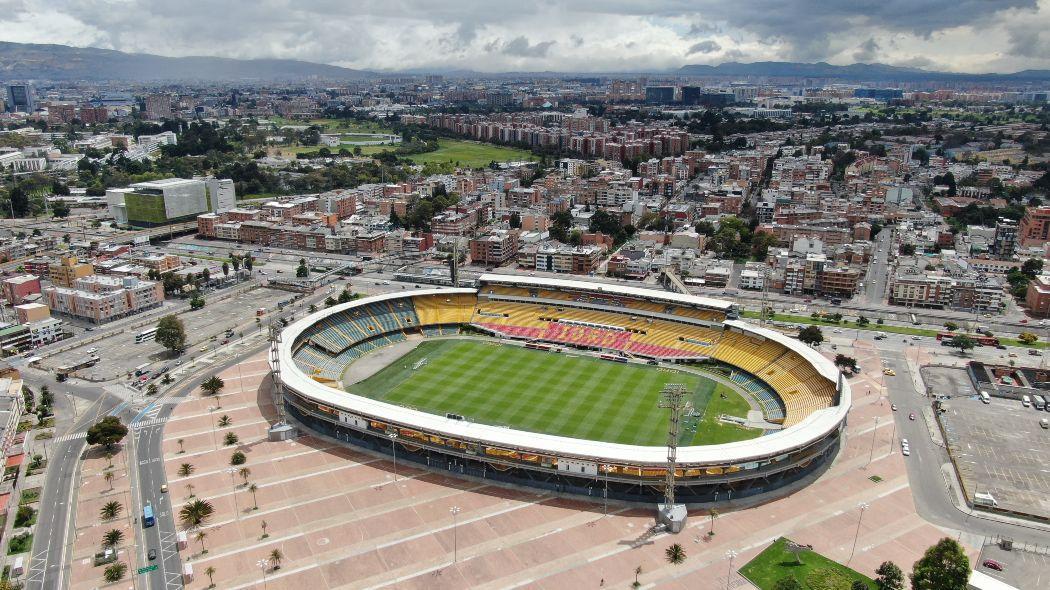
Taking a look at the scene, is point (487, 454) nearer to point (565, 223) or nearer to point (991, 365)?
point (991, 365)

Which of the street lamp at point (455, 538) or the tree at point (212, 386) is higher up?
the tree at point (212, 386)

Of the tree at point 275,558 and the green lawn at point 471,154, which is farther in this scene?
the green lawn at point 471,154

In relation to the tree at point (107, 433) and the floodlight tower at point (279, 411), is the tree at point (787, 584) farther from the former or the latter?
the tree at point (107, 433)

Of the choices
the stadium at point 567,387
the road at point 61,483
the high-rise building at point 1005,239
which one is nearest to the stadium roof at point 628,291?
the stadium at point 567,387

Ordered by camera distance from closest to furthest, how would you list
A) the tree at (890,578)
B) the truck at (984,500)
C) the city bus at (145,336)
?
the tree at (890,578), the truck at (984,500), the city bus at (145,336)

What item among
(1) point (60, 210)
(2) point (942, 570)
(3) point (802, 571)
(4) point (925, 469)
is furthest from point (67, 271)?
(2) point (942, 570)

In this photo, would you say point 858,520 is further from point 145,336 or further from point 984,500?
point 145,336

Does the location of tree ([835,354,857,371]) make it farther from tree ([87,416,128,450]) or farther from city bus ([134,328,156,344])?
city bus ([134,328,156,344])

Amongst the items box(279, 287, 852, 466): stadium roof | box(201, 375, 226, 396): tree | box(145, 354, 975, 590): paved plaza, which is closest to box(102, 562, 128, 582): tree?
box(145, 354, 975, 590): paved plaza
